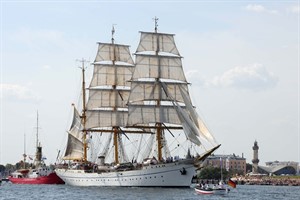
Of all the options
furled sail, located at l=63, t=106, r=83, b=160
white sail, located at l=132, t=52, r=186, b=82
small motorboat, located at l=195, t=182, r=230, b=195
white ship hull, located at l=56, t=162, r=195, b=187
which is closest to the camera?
small motorboat, located at l=195, t=182, r=230, b=195

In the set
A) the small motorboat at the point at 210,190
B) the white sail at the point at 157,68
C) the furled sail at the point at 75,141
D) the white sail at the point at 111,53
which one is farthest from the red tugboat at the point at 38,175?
the small motorboat at the point at 210,190

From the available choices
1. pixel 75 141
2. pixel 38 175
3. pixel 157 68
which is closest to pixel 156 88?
pixel 157 68

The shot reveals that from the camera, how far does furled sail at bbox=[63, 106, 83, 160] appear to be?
134 m

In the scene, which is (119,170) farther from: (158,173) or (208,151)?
(208,151)

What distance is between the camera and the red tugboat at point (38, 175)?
510 feet

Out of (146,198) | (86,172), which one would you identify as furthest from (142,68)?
(146,198)

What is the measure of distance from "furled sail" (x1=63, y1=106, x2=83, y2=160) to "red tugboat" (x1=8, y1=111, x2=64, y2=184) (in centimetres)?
1622

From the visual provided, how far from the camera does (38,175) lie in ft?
536

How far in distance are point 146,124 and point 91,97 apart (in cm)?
1295

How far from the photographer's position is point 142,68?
115688mm

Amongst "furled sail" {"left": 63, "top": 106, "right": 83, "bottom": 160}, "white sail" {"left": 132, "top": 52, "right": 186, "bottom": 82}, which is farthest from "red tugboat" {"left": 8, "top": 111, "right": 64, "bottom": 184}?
"white sail" {"left": 132, "top": 52, "right": 186, "bottom": 82}

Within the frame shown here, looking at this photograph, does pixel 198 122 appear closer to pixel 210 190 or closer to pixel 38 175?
pixel 210 190

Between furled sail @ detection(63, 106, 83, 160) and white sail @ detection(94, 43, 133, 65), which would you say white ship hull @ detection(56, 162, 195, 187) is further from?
white sail @ detection(94, 43, 133, 65)

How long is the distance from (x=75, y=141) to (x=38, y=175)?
1248 inches
